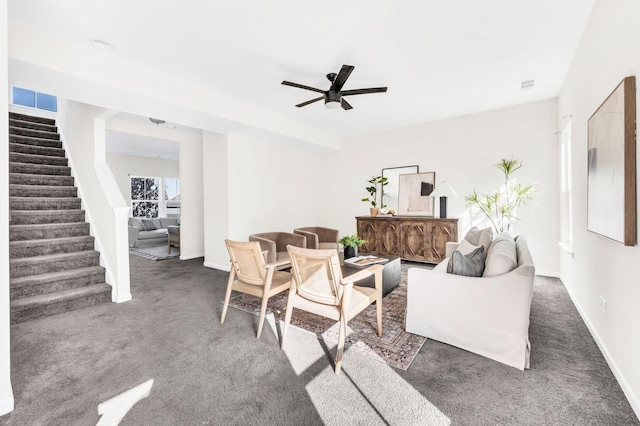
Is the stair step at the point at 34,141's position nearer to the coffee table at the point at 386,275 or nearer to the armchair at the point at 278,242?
the armchair at the point at 278,242

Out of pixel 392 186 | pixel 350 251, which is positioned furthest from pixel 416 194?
pixel 350 251

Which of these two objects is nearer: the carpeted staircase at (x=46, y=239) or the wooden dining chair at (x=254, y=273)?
the wooden dining chair at (x=254, y=273)

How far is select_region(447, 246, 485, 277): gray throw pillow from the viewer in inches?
93.4

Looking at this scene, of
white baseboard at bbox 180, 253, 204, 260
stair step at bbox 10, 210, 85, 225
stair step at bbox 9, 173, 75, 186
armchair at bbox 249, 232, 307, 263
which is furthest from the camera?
white baseboard at bbox 180, 253, 204, 260

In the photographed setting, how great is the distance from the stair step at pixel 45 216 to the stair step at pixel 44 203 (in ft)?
0.75

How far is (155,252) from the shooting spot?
703 centimetres

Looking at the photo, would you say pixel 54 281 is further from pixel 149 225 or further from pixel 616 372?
pixel 616 372

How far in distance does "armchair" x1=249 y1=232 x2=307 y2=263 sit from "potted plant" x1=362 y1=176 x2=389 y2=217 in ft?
5.75

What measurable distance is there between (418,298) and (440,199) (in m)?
3.28

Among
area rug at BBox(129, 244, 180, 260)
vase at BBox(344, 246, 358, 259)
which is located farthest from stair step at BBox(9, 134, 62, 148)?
vase at BBox(344, 246, 358, 259)

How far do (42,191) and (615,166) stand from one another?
6718mm

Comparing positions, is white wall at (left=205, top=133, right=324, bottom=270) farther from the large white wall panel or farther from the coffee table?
the coffee table

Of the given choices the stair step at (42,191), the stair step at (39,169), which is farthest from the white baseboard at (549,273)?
the stair step at (39,169)

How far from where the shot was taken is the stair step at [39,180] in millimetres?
4456
